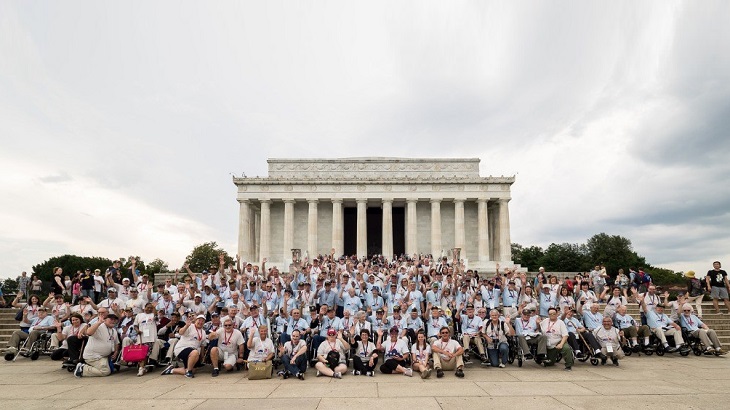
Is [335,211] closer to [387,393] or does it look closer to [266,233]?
[266,233]

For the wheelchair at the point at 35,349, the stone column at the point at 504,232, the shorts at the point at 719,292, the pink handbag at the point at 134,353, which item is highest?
the stone column at the point at 504,232

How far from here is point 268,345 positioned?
484 inches

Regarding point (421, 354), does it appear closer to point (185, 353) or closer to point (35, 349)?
point (185, 353)

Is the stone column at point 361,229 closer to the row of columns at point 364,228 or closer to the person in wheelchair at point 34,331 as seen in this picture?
the row of columns at point 364,228

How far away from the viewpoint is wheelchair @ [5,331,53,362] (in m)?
15.1

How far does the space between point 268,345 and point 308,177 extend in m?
36.0

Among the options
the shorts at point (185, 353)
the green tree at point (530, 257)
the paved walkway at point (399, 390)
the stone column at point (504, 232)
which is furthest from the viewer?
the green tree at point (530, 257)

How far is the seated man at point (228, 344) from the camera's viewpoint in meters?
12.5

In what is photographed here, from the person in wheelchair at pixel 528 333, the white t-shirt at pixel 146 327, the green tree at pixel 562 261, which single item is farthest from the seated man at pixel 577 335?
the green tree at pixel 562 261

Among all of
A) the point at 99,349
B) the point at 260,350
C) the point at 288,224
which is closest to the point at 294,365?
A: the point at 260,350

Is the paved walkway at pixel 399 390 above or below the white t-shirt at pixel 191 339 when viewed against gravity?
below

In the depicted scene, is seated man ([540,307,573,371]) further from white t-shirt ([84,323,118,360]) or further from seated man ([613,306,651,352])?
white t-shirt ([84,323,118,360])

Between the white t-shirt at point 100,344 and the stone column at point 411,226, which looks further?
the stone column at point 411,226

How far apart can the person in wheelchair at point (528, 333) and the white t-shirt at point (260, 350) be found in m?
7.63
